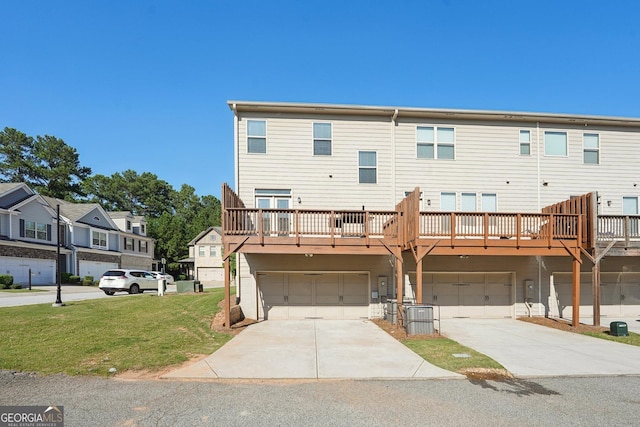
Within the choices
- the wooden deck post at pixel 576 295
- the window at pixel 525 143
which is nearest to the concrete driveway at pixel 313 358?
the wooden deck post at pixel 576 295

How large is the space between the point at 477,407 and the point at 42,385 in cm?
715

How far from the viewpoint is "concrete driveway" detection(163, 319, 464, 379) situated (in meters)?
6.73

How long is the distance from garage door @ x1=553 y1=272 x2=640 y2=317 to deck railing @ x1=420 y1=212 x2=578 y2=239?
314 cm

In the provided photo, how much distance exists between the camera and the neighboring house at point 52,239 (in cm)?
2609

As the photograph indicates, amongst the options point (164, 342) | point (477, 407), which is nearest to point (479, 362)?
point (477, 407)

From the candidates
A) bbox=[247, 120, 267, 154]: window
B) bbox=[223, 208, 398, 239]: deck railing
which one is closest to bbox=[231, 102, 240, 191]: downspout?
bbox=[247, 120, 267, 154]: window

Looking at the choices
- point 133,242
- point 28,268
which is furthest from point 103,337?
point 133,242

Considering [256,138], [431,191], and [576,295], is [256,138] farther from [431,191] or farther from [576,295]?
[576,295]

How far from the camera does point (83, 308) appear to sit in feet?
43.0

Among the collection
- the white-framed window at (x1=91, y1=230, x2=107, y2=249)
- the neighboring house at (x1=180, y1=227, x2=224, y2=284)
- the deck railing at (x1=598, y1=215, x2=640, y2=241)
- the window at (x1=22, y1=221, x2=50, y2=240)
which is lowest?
the neighboring house at (x1=180, y1=227, x2=224, y2=284)

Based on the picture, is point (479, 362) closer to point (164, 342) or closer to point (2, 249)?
point (164, 342)

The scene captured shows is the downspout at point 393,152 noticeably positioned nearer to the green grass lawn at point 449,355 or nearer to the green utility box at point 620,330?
the green grass lawn at point 449,355

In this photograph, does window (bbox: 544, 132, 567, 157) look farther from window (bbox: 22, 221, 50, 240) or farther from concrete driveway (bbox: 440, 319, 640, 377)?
window (bbox: 22, 221, 50, 240)

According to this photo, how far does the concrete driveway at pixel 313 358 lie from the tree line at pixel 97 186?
44937 millimetres
